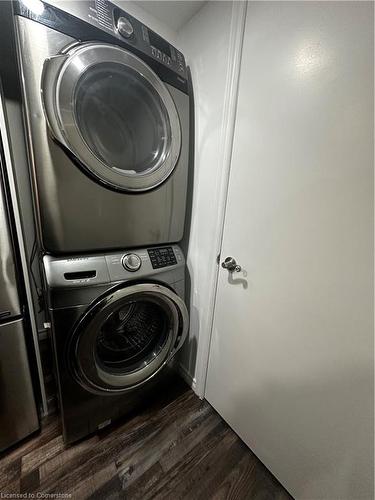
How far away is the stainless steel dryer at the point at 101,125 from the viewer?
0.67 m

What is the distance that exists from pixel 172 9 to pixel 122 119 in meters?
0.61

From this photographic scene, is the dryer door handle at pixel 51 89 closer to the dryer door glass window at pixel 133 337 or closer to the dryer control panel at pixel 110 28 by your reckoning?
the dryer control panel at pixel 110 28

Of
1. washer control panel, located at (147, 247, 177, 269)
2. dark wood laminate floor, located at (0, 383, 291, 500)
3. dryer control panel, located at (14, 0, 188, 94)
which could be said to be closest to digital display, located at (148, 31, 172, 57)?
dryer control panel, located at (14, 0, 188, 94)

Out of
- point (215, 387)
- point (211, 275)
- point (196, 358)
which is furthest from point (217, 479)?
point (211, 275)

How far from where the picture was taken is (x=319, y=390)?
2.43 feet

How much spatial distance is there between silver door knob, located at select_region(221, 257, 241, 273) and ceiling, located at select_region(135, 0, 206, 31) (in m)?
1.22

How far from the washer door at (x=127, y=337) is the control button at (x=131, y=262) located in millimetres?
81

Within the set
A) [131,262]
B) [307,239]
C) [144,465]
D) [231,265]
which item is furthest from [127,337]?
[307,239]

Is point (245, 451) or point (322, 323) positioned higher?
point (322, 323)

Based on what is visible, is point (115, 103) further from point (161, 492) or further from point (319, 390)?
point (161, 492)

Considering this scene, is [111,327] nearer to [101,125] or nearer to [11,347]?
[11,347]

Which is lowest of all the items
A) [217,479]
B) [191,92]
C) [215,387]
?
[217,479]

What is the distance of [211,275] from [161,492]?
991 millimetres

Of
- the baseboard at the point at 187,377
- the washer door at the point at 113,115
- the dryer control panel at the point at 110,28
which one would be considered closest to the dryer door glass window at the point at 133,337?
the baseboard at the point at 187,377
